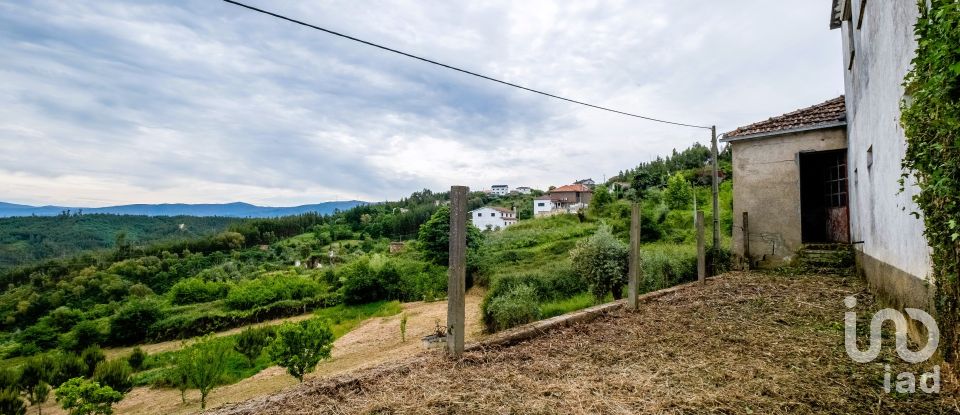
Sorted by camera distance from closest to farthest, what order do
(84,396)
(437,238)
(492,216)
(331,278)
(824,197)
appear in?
(84,396) → (824,197) → (437,238) → (331,278) → (492,216)

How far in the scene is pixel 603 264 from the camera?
10.1 m

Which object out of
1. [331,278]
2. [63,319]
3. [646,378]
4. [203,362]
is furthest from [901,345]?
[63,319]

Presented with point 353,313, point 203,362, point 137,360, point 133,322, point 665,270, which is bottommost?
point 133,322

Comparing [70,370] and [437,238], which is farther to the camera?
[437,238]

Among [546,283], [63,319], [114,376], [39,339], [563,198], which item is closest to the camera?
[114,376]

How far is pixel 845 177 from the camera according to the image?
10.9m

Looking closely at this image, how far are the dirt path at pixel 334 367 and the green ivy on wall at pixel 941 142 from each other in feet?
26.6

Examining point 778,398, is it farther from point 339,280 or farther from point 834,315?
point 339,280

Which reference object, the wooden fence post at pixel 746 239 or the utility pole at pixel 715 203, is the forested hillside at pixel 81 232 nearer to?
the utility pole at pixel 715 203

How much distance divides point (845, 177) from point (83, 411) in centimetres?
1791

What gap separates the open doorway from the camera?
1102 cm

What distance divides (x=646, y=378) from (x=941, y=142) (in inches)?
99.1

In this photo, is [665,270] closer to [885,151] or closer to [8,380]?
[885,151]

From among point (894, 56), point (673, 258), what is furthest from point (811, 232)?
point (894, 56)
